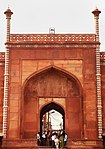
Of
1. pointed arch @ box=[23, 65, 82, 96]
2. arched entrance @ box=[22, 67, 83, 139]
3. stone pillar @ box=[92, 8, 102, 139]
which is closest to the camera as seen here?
stone pillar @ box=[92, 8, 102, 139]

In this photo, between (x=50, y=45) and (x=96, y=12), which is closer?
(x=50, y=45)

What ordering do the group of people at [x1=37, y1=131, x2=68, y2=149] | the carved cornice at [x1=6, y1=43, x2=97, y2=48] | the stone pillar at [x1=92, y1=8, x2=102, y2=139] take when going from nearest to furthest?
the group of people at [x1=37, y1=131, x2=68, y2=149], the stone pillar at [x1=92, y1=8, x2=102, y2=139], the carved cornice at [x1=6, y1=43, x2=97, y2=48]

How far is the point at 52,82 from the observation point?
1639 cm

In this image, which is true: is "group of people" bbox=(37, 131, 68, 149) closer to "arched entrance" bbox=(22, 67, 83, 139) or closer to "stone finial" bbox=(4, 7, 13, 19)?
"arched entrance" bbox=(22, 67, 83, 139)

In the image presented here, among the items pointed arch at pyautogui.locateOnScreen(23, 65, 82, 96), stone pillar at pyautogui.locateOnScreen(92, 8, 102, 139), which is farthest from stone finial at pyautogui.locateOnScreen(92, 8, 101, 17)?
pointed arch at pyautogui.locateOnScreen(23, 65, 82, 96)

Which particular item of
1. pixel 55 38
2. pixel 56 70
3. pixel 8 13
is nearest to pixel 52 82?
pixel 56 70

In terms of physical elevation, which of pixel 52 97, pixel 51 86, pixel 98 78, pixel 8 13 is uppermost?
pixel 8 13

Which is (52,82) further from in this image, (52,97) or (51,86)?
(52,97)

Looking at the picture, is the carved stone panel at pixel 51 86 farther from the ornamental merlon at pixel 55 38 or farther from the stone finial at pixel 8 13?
the stone finial at pixel 8 13

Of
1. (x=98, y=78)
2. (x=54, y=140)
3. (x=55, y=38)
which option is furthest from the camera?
(x=55, y=38)

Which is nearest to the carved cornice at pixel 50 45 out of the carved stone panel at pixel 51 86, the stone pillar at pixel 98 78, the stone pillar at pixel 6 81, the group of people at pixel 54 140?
the stone pillar at pixel 6 81

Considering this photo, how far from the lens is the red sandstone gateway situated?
15.7 metres

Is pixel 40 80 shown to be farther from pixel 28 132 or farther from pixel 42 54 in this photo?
pixel 28 132

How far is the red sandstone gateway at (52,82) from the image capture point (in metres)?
15.7
